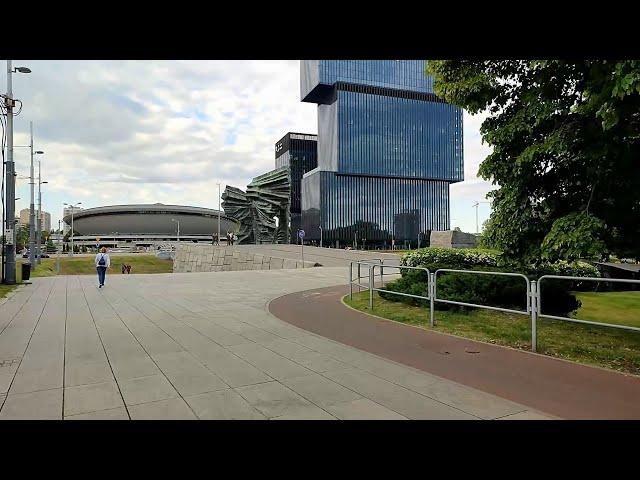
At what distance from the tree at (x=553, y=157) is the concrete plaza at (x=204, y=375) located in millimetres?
3423

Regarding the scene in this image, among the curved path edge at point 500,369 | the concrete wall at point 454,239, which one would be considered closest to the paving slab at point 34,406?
the curved path edge at point 500,369

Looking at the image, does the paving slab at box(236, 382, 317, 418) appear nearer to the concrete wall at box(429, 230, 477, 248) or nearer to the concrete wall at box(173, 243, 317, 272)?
the concrete wall at box(173, 243, 317, 272)

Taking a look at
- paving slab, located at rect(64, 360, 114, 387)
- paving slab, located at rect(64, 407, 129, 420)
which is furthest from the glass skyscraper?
paving slab, located at rect(64, 407, 129, 420)

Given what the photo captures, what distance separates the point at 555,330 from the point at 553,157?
3293 mm

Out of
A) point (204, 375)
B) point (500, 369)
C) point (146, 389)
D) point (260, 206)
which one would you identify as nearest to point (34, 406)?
point (146, 389)

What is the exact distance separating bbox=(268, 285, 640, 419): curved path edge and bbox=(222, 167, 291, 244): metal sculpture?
58617 mm

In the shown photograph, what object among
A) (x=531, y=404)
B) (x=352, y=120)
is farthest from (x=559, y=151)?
(x=352, y=120)

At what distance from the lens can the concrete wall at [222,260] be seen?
35.0 m

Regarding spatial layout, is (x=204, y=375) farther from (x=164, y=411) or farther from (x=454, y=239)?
(x=454, y=239)

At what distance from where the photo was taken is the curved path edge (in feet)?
13.6

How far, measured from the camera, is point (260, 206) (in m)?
67.2
